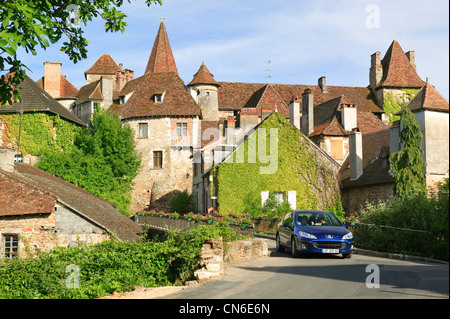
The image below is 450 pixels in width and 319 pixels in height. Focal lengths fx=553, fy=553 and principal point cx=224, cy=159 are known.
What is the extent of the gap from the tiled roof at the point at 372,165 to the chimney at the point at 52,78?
35.5 meters

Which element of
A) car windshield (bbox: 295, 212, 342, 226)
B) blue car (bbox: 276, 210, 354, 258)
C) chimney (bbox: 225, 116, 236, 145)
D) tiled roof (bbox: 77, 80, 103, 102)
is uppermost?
tiled roof (bbox: 77, 80, 103, 102)

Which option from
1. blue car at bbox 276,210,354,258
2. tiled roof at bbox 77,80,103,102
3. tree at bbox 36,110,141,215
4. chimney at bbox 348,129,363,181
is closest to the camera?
blue car at bbox 276,210,354,258

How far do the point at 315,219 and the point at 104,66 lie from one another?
5531 centimetres

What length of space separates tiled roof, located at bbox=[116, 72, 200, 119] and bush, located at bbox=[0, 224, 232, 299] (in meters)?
32.4

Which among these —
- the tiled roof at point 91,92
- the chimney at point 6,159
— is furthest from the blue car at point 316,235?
the tiled roof at point 91,92

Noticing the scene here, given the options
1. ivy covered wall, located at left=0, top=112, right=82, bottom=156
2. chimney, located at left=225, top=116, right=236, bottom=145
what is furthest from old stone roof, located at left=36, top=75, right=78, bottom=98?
chimney, located at left=225, top=116, right=236, bottom=145

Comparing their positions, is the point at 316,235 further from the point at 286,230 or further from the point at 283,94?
the point at 283,94

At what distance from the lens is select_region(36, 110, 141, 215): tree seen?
155 feet

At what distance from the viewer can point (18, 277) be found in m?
18.7

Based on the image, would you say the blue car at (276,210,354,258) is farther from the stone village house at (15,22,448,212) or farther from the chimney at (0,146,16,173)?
the stone village house at (15,22,448,212)

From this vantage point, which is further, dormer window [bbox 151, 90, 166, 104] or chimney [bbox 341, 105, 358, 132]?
dormer window [bbox 151, 90, 166, 104]

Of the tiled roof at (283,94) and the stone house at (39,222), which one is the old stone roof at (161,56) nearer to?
the tiled roof at (283,94)
